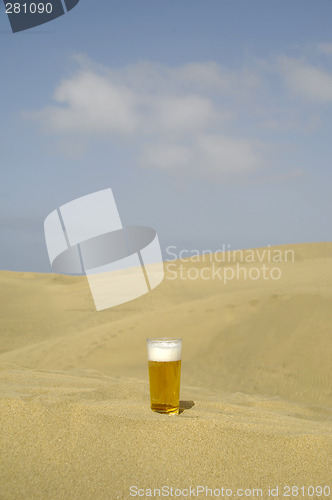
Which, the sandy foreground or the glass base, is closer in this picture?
the sandy foreground

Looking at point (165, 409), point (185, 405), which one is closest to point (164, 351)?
point (165, 409)

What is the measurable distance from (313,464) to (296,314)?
467 centimetres

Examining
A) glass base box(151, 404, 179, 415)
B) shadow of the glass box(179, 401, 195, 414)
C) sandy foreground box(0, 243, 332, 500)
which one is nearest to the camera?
sandy foreground box(0, 243, 332, 500)

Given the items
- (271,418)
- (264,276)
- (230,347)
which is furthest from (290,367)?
(264,276)

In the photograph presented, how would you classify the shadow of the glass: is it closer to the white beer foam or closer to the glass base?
the glass base

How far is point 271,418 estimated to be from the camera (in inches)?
92.0

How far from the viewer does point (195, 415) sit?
6.80 ft

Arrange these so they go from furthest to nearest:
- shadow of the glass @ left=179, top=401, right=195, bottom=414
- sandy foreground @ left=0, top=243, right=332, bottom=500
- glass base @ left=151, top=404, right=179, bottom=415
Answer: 1. shadow of the glass @ left=179, top=401, right=195, bottom=414
2. glass base @ left=151, top=404, right=179, bottom=415
3. sandy foreground @ left=0, top=243, right=332, bottom=500

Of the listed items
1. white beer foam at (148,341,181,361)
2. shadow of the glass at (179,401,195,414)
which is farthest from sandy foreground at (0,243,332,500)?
white beer foam at (148,341,181,361)

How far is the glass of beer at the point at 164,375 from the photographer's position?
81.9 inches

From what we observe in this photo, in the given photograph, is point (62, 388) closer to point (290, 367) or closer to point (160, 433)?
point (160, 433)

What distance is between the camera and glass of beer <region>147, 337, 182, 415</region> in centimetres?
208

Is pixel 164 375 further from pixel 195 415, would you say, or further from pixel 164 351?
pixel 195 415

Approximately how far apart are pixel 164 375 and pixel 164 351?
11cm
